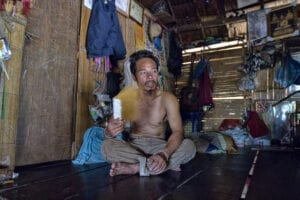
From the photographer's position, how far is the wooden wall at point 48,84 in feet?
9.11

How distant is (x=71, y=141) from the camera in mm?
3365

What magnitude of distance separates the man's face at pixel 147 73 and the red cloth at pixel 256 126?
475cm

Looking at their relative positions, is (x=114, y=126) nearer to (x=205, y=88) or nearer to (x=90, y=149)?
(x=90, y=149)

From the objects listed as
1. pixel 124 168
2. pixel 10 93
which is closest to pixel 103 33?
pixel 10 93

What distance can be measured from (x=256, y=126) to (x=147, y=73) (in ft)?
15.9

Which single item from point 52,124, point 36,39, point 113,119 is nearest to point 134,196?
point 113,119

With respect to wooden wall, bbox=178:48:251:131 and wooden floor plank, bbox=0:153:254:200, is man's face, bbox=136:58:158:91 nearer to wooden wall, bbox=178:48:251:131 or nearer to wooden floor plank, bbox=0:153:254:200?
wooden floor plank, bbox=0:153:254:200

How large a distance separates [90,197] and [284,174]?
186 cm

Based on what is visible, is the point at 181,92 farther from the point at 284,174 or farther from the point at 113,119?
the point at 113,119

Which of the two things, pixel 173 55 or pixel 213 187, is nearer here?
pixel 213 187

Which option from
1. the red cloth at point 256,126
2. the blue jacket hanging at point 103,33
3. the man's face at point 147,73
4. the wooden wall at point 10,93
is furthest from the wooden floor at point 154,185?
the red cloth at point 256,126

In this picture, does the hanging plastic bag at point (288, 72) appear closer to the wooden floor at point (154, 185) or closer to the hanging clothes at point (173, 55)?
the hanging clothes at point (173, 55)

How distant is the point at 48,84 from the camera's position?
3.06 metres

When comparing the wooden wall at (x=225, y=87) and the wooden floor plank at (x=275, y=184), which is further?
the wooden wall at (x=225, y=87)
